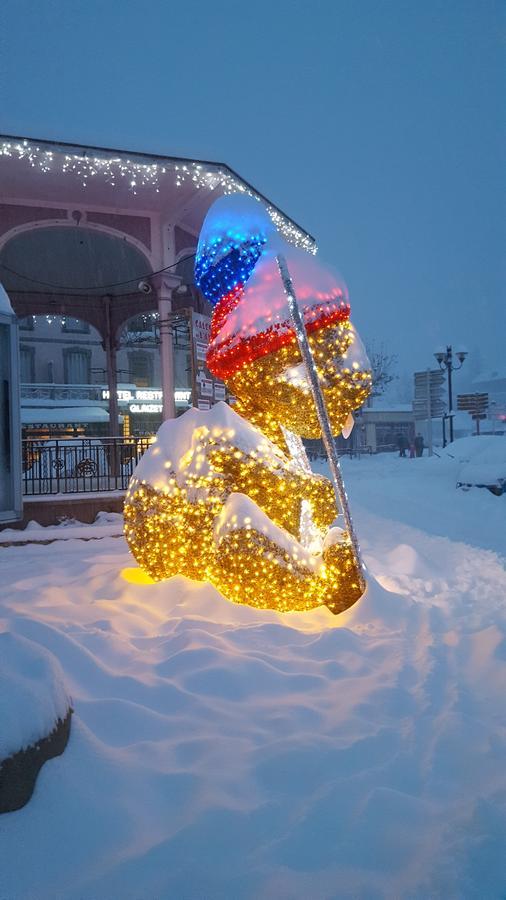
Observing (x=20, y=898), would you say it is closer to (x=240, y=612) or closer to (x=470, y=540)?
(x=240, y=612)

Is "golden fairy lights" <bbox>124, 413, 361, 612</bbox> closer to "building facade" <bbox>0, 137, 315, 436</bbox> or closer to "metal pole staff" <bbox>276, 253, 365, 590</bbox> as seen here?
"metal pole staff" <bbox>276, 253, 365, 590</bbox>

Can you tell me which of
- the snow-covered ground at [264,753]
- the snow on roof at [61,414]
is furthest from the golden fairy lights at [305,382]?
the snow on roof at [61,414]

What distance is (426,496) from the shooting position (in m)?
14.7

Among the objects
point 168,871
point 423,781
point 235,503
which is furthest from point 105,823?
point 235,503

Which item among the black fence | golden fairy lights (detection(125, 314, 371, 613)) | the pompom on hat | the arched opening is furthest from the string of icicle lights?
golden fairy lights (detection(125, 314, 371, 613))

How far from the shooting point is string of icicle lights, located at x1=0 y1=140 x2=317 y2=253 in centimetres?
981

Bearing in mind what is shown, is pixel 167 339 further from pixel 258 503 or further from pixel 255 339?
pixel 258 503

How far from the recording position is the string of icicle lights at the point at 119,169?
981 centimetres

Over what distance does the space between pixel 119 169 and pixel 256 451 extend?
809 centimetres

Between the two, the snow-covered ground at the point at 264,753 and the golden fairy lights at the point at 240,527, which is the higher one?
the golden fairy lights at the point at 240,527

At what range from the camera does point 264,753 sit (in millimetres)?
2762

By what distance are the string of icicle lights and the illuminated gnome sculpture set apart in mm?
5936

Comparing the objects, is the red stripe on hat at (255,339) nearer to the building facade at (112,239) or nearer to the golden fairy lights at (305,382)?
the golden fairy lights at (305,382)

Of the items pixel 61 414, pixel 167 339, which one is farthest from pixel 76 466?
pixel 61 414
